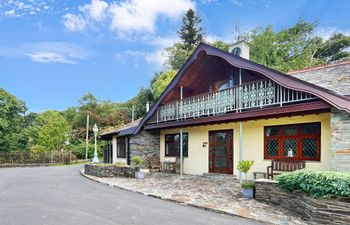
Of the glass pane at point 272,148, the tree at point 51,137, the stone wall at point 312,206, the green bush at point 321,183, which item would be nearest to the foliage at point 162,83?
the tree at point 51,137

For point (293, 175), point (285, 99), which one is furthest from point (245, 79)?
point (293, 175)

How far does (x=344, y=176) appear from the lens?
5430 mm

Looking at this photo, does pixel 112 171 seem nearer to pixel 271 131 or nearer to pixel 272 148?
pixel 272 148

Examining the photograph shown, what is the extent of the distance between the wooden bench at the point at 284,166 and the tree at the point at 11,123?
25508 mm

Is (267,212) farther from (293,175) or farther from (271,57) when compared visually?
(271,57)

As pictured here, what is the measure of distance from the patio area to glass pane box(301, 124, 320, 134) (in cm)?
335

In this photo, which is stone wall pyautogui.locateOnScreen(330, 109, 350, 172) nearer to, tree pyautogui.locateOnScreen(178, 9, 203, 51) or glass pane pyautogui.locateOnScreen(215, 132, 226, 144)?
glass pane pyautogui.locateOnScreen(215, 132, 226, 144)

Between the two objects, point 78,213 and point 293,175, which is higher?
point 293,175

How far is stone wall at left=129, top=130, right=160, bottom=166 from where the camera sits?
1625 centimetres

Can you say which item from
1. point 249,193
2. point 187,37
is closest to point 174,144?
point 249,193

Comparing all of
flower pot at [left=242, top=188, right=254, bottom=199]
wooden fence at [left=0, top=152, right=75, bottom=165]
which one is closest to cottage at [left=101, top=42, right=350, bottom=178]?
flower pot at [left=242, top=188, right=254, bottom=199]

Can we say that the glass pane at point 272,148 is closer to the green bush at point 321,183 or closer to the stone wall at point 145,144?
the green bush at point 321,183

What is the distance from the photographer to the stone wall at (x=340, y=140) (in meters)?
7.59

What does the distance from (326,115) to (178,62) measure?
28438mm
